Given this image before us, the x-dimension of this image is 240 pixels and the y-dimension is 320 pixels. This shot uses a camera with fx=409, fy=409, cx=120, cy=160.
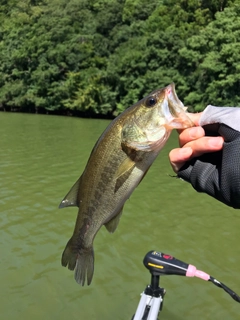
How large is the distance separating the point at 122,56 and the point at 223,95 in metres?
14.6

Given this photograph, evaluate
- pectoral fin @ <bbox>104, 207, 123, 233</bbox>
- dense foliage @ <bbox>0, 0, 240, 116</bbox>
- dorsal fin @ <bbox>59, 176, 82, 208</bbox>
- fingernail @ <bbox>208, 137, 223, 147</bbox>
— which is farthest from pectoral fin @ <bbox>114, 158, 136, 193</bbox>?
dense foliage @ <bbox>0, 0, 240, 116</bbox>

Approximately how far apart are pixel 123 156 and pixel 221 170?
1.83 ft

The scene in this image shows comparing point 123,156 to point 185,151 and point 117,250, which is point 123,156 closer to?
point 185,151

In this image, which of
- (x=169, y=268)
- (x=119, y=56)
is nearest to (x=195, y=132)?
(x=169, y=268)

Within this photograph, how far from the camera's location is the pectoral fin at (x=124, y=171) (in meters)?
2.22

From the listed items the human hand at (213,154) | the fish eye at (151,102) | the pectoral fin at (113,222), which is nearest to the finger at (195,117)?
the human hand at (213,154)

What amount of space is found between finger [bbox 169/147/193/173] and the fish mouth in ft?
0.38

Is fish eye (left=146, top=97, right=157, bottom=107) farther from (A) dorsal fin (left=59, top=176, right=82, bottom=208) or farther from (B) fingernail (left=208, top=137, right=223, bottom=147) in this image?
(A) dorsal fin (left=59, top=176, right=82, bottom=208)

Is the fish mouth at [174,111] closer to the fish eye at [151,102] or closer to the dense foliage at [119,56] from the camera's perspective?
the fish eye at [151,102]

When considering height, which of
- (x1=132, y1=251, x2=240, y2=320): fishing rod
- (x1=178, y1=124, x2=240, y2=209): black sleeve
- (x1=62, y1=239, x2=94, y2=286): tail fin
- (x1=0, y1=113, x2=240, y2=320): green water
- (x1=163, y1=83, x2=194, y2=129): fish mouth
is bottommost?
(x1=0, y1=113, x2=240, y2=320): green water

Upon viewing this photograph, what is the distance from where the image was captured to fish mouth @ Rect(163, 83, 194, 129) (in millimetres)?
2025

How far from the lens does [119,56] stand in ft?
156

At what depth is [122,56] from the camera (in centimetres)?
4666

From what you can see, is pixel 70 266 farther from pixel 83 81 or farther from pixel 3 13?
pixel 3 13
